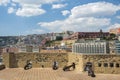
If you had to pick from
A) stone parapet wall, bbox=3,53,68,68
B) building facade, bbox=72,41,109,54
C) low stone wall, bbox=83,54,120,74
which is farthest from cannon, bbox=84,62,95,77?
building facade, bbox=72,41,109,54

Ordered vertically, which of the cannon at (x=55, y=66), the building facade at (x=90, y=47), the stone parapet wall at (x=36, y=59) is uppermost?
the stone parapet wall at (x=36, y=59)

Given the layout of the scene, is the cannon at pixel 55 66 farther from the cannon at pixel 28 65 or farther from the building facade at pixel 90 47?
the building facade at pixel 90 47

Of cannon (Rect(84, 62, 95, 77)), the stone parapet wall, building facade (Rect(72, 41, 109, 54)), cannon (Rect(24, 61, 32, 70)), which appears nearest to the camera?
cannon (Rect(84, 62, 95, 77))

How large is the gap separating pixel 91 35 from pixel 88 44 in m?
35.2

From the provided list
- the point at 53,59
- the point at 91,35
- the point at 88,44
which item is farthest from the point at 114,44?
the point at 53,59

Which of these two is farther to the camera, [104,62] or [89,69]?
[104,62]

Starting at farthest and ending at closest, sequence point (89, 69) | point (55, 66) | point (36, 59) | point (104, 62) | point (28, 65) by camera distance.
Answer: point (36, 59) → point (28, 65) → point (55, 66) → point (104, 62) → point (89, 69)

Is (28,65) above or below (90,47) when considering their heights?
above

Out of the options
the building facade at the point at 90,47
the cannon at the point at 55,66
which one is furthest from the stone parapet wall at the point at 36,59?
the building facade at the point at 90,47

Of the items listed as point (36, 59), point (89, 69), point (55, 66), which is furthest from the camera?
point (36, 59)

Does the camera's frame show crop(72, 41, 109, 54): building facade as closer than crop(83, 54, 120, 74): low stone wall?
No

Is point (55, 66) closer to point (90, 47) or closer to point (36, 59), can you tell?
point (36, 59)

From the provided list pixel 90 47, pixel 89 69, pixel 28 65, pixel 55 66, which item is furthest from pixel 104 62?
pixel 90 47

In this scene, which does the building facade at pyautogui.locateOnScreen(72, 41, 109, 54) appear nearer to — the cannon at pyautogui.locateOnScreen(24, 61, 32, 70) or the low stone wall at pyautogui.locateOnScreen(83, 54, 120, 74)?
the cannon at pyautogui.locateOnScreen(24, 61, 32, 70)
